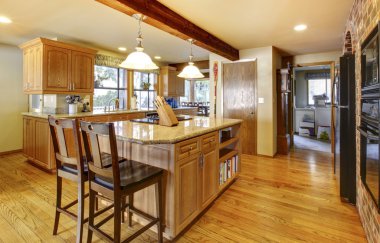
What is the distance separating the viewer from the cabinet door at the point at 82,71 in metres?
3.93

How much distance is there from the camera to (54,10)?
2.78m

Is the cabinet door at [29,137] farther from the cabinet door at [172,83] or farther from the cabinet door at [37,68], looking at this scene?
the cabinet door at [172,83]

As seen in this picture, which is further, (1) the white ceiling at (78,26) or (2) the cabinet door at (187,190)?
(1) the white ceiling at (78,26)

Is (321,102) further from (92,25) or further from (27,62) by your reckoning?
(27,62)

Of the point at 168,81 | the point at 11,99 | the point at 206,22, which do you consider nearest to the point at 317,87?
the point at 168,81

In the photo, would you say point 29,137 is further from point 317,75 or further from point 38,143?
point 317,75

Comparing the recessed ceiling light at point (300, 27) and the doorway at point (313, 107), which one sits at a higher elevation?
the recessed ceiling light at point (300, 27)

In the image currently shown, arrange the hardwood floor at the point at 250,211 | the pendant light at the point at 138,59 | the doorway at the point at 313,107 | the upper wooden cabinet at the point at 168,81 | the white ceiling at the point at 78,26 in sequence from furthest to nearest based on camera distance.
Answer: the upper wooden cabinet at the point at 168,81, the doorway at the point at 313,107, the white ceiling at the point at 78,26, the pendant light at the point at 138,59, the hardwood floor at the point at 250,211

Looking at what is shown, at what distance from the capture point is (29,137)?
3848 millimetres

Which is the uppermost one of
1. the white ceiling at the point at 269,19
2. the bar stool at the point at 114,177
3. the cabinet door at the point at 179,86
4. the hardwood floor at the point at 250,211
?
the white ceiling at the point at 269,19

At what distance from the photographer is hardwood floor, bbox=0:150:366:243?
6.21 feet

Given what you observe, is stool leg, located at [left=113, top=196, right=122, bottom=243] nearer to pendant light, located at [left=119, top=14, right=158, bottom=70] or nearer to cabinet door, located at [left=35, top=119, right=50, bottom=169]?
pendant light, located at [left=119, top=14, right=158, bottom=70]

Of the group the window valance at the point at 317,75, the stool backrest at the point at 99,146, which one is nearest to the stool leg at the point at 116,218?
the stool backrest at the point at 99,146

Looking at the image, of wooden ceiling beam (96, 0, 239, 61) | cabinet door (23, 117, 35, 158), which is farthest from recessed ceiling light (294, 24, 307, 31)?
cabinet door (23, 117, 35, 158)
